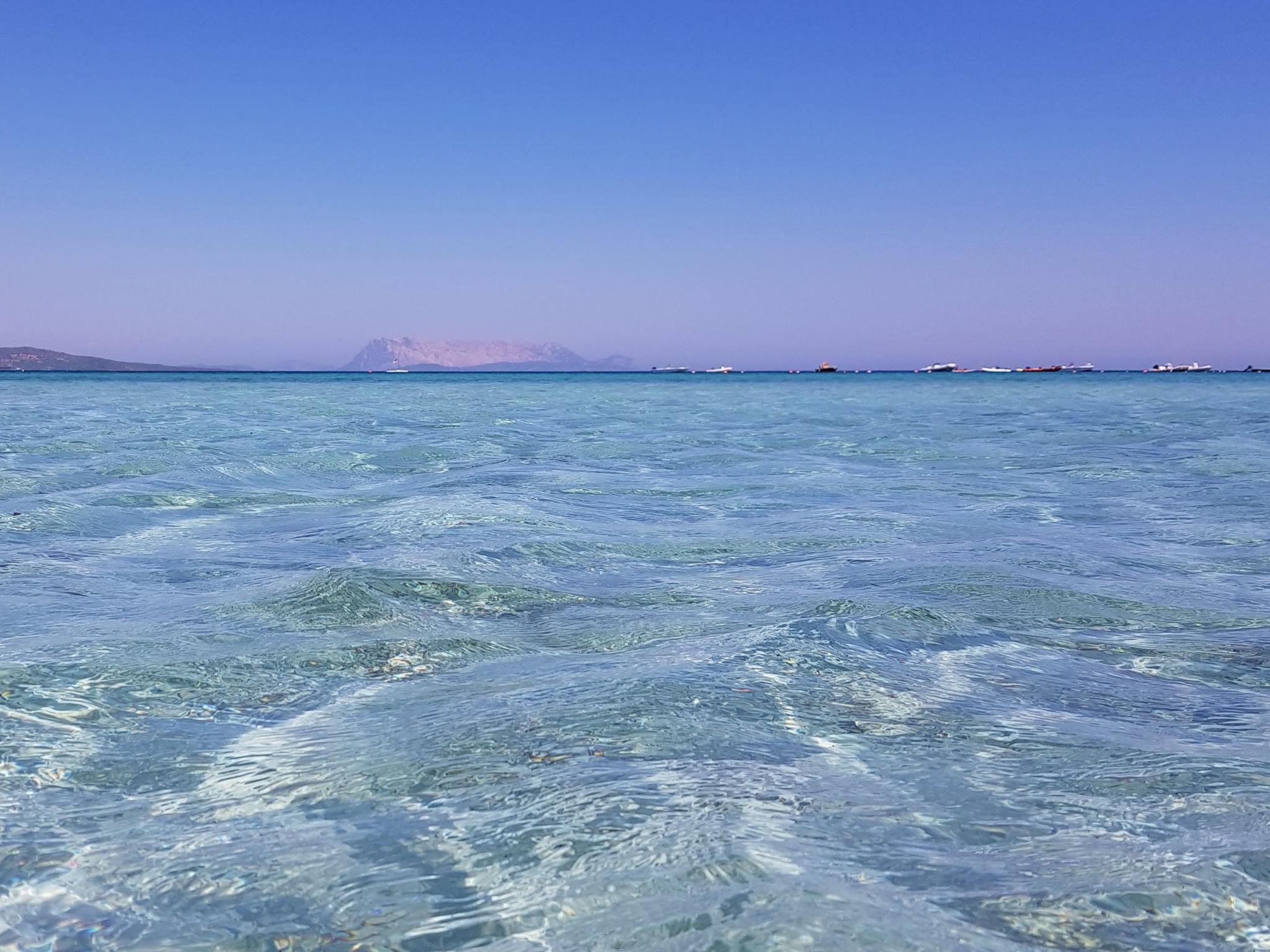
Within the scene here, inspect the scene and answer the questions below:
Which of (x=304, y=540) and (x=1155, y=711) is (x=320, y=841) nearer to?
(x=1155, y=711)

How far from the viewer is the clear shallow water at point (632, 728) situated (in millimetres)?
2566

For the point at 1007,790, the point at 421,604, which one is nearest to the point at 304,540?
the point at 421,604

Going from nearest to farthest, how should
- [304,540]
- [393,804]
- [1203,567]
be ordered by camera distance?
[393,804] < [1203,567] < [304,540]

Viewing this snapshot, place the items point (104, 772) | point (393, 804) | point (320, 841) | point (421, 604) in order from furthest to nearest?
point (421, 604)
point (104, 772)
point (393, 804)
point (320, 841)

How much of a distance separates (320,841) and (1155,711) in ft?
10.9

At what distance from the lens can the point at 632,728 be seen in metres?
3.78

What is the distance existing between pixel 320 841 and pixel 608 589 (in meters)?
3.62

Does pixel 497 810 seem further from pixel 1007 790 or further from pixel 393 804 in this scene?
pixel 1007 790

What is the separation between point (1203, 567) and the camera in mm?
7055

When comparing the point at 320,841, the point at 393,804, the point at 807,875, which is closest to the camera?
the point at 807,875

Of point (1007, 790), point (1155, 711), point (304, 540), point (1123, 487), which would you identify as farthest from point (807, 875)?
point (1123, 487)

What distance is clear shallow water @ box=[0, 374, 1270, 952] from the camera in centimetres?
257

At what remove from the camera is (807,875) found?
269 centimetres

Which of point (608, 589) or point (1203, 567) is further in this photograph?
point (1203, 567)
